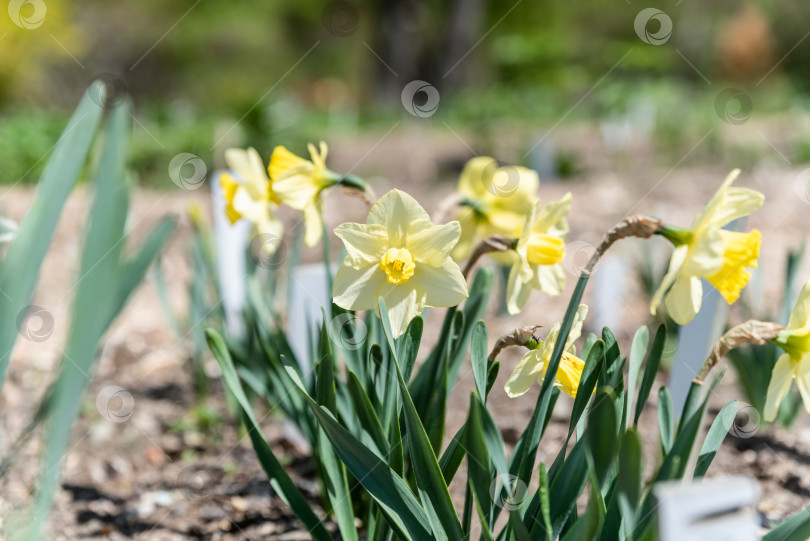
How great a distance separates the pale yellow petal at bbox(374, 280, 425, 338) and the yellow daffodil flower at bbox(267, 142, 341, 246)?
0.74 ft

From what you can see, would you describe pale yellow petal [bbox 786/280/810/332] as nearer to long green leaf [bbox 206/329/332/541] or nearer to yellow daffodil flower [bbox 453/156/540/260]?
yellow daffodil flower [bbox 453/156/540/260]

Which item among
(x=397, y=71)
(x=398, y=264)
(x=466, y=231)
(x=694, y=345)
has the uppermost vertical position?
(x=397, y=71)

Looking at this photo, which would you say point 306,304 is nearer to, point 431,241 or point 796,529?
point 431,241

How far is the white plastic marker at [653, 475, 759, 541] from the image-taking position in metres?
0.55

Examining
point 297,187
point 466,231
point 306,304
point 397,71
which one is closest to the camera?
point 297,187

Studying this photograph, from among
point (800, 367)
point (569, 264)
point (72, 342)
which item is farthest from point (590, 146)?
point (72, 342)

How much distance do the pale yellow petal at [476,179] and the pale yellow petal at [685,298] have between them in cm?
46

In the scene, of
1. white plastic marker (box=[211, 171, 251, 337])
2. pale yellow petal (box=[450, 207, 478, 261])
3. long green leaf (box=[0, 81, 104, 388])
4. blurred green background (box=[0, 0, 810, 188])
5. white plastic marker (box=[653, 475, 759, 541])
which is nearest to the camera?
white plastic marker (box=[653, 475, 759, 541])

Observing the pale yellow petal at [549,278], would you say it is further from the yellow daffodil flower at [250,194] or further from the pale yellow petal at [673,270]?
the yellow daffodil flower at [250,194]

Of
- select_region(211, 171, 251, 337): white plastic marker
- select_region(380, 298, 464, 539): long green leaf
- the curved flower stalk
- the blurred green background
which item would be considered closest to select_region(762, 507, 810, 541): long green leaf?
select_region(380, 298, 464, 539): long green leaf

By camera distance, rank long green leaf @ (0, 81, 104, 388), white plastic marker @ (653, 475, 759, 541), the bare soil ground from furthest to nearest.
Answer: the bare soil ground, long green leaf @ (0, 81, 104, 388), white plastic marker @ (653, 475, 759, 541)

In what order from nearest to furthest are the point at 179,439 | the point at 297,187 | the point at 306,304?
the point at 297,187 → the point at 306,304 → the point at 179,439

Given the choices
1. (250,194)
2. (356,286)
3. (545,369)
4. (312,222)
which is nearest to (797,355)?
(545,369)

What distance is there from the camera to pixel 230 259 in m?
1.97
